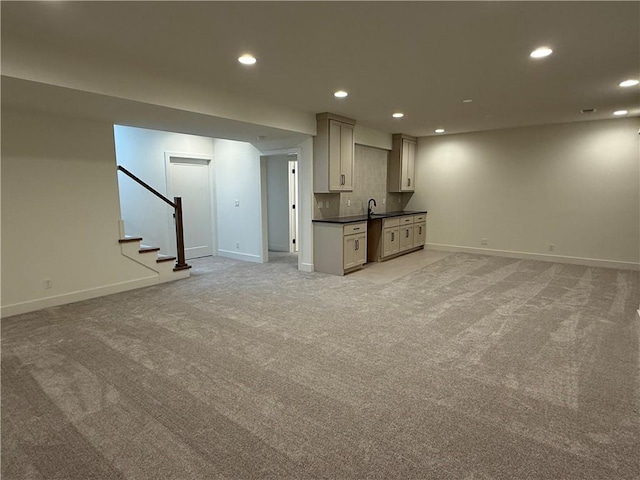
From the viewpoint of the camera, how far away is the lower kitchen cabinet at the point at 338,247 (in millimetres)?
5699

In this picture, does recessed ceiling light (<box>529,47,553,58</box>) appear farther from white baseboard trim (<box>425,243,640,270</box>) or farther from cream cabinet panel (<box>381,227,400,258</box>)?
white baseboard trim (<box>425,243,640,270</box>)

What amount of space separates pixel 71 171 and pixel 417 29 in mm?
4190

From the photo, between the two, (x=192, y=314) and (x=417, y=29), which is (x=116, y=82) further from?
(x=417, y=29)

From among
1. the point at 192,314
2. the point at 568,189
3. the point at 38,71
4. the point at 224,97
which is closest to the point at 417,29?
the point at 224,97

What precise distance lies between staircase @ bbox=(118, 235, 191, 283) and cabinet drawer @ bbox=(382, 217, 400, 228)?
3.60 metres

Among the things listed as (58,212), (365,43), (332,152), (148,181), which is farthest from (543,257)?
(58,212)

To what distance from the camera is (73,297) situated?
436cm

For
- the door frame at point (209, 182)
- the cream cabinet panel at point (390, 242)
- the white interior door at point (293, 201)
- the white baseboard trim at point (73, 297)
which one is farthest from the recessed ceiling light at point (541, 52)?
the door frame at point (209, 182)

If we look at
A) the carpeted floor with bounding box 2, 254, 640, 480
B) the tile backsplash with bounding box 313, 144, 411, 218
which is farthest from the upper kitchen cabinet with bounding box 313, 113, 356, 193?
the carpeted floor with bounding box 2, 254, 640, 480

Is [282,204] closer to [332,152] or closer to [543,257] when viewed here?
[332,152]

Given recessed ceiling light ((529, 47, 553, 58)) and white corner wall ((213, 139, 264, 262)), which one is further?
white corner wall ((213, 139, 264, 262))

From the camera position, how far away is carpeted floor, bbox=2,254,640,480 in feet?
5.90

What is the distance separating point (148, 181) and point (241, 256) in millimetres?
2246

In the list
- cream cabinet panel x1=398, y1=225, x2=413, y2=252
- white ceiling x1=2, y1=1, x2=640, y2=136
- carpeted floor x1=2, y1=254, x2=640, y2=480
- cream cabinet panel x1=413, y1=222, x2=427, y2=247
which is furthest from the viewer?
cream cabinet panel x1=413, y1=222, x2=427, y2=247
